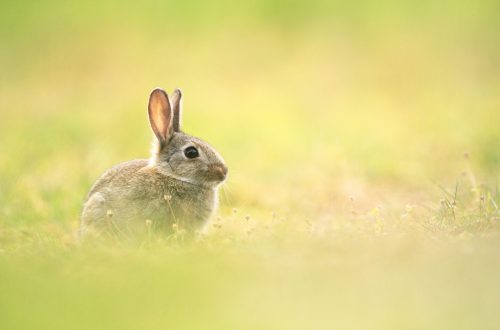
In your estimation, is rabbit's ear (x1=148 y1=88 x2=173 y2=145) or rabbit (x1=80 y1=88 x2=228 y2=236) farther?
Answer: rabbit's ear (x1=148 y1=88 x2=173 y2=145)

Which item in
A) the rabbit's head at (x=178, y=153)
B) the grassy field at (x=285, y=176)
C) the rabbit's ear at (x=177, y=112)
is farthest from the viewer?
the rabbit's ear at (x=177, y=112)

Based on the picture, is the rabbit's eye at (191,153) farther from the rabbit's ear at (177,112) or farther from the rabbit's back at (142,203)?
the rabbit's ear at (177,112)

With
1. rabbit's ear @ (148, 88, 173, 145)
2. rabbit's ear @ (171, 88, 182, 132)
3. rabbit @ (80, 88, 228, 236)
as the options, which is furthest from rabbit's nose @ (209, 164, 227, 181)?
rabbit's ear @ (171, 88, 182, 132)

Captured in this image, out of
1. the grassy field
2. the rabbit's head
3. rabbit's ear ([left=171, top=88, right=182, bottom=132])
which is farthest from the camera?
rabbit's ear ([left=171, top=88, right=182, bottom=132])

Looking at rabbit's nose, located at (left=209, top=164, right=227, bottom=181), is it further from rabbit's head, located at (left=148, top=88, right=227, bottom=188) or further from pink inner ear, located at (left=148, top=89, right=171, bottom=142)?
pink inner ear, located at (left=148, top=89, right=171, bottom=142)

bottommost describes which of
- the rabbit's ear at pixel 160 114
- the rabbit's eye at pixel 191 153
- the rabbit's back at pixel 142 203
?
the rabbit's back at pixel 142 203

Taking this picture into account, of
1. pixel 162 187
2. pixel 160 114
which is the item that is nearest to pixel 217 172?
pixel 162 187

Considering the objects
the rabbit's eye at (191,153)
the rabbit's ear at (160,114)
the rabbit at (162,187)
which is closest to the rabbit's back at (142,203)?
the rabbit at (162,187)
